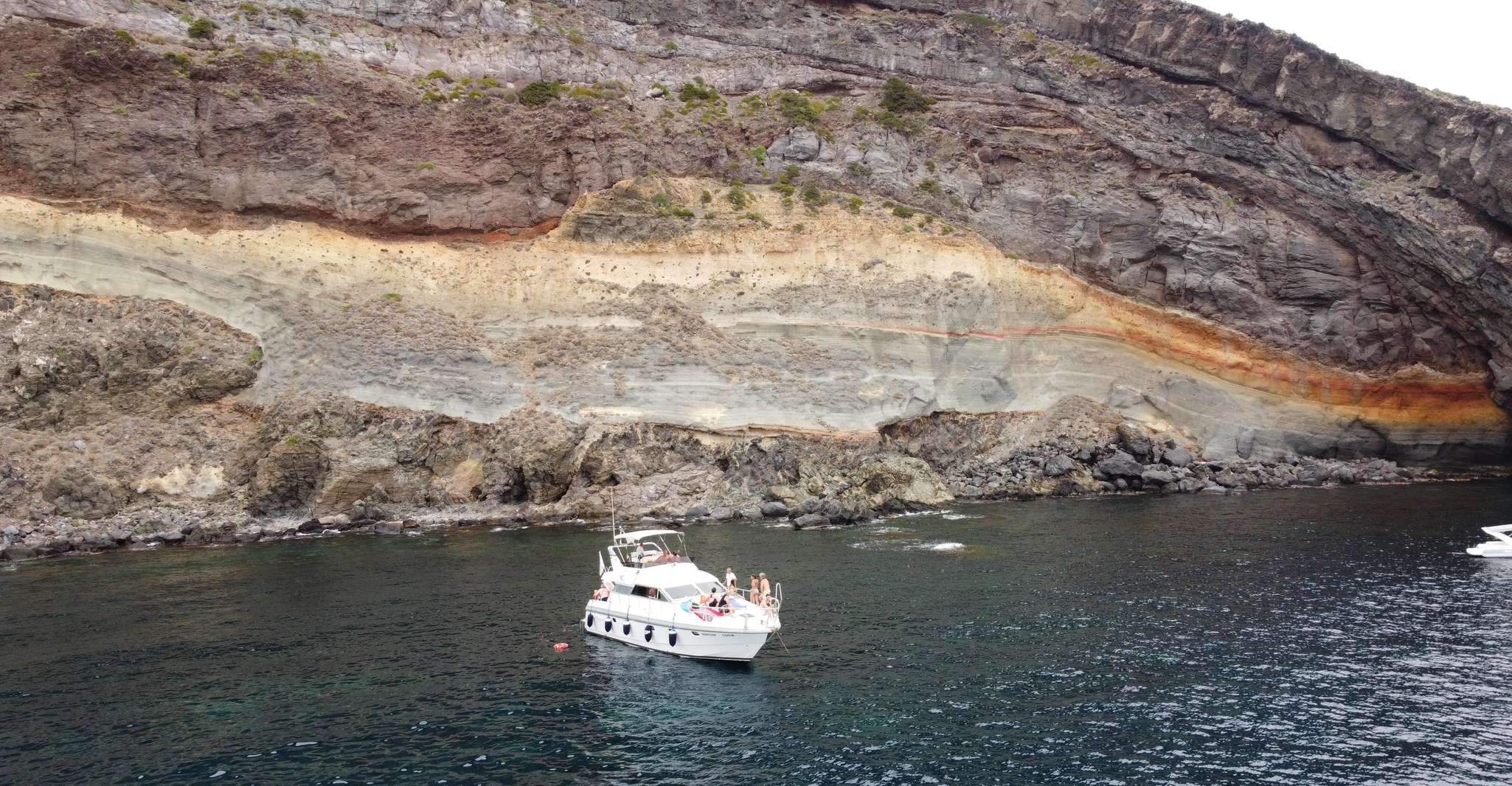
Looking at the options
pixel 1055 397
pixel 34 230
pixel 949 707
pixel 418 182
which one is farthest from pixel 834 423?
pixel 34 230

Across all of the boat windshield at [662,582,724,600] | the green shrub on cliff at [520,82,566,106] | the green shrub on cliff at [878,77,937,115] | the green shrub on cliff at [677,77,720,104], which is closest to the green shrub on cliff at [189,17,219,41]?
the green shrub on cliff at [520,82,566,106]

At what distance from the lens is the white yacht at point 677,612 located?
86.5 ft

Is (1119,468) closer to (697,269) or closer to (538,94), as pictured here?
(697,269)

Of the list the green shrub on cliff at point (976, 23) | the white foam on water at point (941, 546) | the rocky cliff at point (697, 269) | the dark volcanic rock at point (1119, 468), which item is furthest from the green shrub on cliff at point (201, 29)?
the dark volcanic rock at point (1119, 468)

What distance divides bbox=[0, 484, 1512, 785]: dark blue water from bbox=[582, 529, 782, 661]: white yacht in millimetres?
664

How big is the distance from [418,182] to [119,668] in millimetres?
46770

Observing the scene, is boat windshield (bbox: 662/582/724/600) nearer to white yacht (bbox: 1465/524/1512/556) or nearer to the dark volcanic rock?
white yacht (bbox: 1465/524/1512/556)

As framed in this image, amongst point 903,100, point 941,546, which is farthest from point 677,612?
point 903,100

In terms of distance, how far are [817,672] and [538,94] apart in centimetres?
6193

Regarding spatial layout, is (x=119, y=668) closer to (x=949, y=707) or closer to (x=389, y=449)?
(x=949, y=707)

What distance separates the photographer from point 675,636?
2781 centimetres

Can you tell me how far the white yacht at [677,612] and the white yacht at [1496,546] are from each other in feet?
100

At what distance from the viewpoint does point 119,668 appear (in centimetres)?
2588

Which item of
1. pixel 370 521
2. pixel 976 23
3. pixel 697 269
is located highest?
pixel 976 23
